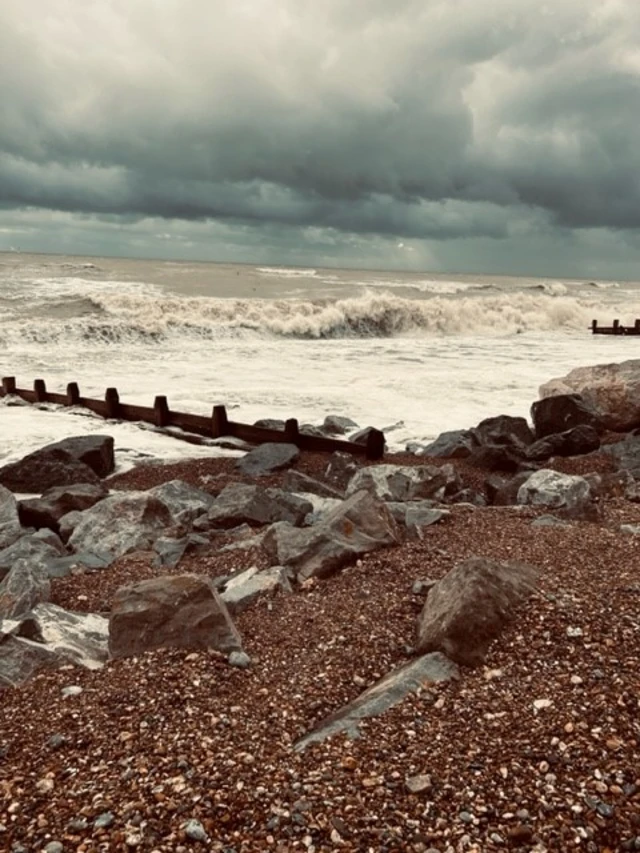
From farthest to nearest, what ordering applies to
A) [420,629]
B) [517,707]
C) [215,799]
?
[420,629] → [517,707] → [215,799]

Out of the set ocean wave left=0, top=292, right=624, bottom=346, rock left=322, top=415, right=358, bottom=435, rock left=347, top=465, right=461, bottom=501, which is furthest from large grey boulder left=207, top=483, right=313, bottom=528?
ocean wave left=0, top=292, right=624, bottom=346

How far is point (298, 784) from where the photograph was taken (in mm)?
2502

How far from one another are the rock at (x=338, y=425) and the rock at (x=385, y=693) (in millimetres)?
7660

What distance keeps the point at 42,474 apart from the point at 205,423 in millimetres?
2792

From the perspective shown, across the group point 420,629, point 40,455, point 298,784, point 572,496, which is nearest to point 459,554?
point 420,629

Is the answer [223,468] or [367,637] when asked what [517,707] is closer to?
[367,637]

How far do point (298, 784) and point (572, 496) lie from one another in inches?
170

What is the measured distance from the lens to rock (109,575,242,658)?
3.58 meters

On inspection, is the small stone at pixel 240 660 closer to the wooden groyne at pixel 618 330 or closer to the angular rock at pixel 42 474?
the angular rock at pixel 42 474

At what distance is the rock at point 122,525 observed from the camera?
6.03 metres

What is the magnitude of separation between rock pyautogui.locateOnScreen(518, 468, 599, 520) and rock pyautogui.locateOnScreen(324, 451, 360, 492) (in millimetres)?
2046

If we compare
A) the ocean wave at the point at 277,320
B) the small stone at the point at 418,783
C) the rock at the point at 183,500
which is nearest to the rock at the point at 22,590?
the rock at the point at 183,500

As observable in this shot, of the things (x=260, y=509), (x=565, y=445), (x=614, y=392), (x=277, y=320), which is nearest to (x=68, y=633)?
(x=260, y=509)

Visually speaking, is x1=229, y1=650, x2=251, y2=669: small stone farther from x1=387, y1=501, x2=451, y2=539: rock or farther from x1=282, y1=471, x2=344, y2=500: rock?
x1=282, y1=471, x2=344, y2=500: rock
